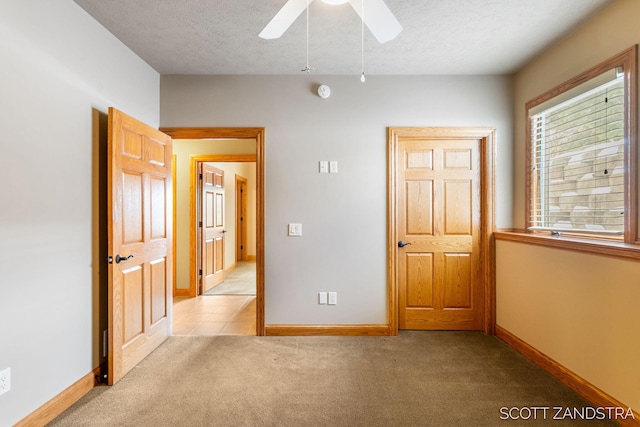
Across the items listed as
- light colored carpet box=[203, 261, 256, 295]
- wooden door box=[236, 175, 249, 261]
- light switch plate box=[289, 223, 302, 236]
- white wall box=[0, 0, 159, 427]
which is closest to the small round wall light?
light switch plate box=[289, 223, 302, 236]

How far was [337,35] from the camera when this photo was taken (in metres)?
2.48

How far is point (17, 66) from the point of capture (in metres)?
1.70

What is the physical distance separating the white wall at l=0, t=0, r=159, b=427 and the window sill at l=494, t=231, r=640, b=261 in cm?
335

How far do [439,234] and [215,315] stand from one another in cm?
274

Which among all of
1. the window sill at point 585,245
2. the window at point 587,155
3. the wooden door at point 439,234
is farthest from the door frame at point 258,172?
the window at point 587,155

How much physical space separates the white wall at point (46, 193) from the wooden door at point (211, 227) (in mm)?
2563

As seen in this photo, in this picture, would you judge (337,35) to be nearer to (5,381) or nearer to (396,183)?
(396,183)

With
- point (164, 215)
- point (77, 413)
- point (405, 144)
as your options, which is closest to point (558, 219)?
point (405, 144)

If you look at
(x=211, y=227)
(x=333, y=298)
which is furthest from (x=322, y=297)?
(x=211, y=227)

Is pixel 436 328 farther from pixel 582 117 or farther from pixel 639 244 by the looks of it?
pixel 582 117

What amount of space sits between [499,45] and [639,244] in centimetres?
177

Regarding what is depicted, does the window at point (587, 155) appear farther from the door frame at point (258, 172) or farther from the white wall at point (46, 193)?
the white wall at point (46, 193)

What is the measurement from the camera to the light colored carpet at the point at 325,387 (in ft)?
6.31

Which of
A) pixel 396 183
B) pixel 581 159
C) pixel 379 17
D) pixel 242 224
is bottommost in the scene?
pixel 242 224
